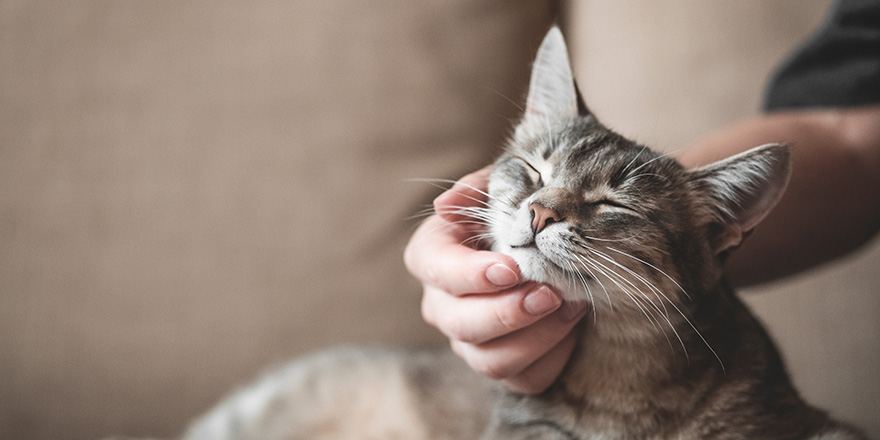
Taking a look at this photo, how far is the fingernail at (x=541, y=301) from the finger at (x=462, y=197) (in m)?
0.11

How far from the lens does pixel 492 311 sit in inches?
20.3

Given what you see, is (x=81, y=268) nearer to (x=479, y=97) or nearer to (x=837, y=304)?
(x=479, y=97)

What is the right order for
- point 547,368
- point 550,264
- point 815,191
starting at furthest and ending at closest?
point 815,191
point 547,368
point 550,264

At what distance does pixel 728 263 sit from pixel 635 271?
1.14ft

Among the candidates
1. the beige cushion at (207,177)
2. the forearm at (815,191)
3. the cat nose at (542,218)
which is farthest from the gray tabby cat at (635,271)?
the beige cushion at (207,177)

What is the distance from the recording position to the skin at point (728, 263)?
51 cm

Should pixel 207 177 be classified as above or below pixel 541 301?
above

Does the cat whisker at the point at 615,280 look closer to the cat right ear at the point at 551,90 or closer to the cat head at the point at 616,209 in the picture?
the cat head at the point at 616,209

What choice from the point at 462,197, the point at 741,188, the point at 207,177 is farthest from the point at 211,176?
the point at 741,188

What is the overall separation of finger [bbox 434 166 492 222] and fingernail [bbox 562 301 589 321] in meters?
0.13

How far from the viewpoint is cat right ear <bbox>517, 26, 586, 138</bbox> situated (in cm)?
55

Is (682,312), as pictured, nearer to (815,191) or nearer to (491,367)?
(491,367)

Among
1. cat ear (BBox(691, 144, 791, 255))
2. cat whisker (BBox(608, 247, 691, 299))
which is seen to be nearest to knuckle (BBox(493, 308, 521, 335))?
cat whisker (BBox(608, 247, 691, 299))

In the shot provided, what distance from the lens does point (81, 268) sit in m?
0.90
